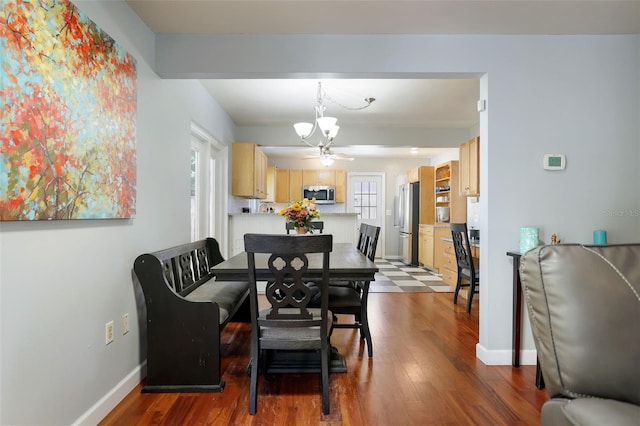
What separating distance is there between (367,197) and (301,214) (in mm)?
5651

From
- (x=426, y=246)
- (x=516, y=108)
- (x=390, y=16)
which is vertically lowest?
(x=426, y=246)

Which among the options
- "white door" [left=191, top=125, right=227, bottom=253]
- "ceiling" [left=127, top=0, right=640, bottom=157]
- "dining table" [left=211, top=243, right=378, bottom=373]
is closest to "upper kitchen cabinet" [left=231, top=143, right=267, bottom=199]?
"white door" [left=191, top=125, right=227, bottom=253]

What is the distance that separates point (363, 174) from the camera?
8.59 m

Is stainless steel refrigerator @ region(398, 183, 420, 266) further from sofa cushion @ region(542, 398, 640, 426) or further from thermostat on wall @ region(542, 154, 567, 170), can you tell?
sofa cushion @ region(542, 398, 640, 426)

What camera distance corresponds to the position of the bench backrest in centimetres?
246

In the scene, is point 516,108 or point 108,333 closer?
point 108,333

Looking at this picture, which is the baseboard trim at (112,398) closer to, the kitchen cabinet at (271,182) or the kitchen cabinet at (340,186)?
the kitchen cabinet at (271,182)

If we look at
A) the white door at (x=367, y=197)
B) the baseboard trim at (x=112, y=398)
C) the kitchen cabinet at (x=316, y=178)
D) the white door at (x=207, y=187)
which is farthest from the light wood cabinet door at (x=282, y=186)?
the baseboard trim at (x=112, y=398)

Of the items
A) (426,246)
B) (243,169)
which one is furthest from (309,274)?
(426,246)

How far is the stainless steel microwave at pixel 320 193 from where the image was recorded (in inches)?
320

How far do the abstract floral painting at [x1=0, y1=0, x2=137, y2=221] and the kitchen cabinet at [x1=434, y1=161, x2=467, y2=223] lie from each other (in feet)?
16.9

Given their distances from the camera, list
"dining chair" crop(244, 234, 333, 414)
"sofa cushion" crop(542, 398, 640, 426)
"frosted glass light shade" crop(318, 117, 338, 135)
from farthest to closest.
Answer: "frosted glass light shade" crop(318, 117, 338, 135) → "dining chair" crop(244, 234, 333, 414) → "sofa cushion" crop(542, 398, 640, 426)

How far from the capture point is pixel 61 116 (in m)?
1.52

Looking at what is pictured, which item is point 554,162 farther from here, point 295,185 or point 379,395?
point 295,185
